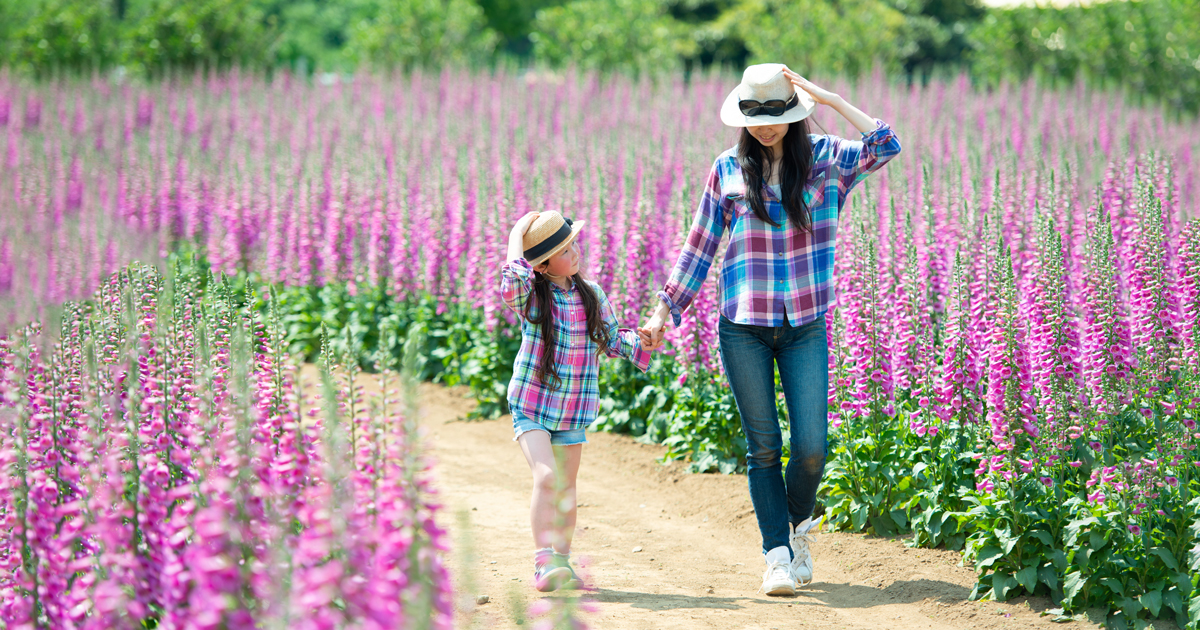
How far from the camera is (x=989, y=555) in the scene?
438 cm

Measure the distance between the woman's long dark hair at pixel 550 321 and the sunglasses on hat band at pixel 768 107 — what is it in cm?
Result: 100

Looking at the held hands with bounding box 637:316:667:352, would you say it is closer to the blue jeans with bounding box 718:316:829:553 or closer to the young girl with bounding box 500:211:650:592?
the young girl with bounding box 500:211:650:592

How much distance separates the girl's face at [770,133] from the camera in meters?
4.20

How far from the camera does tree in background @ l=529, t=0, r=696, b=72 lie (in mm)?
18875

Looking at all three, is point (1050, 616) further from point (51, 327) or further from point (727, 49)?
point (727, 49)

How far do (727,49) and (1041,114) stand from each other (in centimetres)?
1213

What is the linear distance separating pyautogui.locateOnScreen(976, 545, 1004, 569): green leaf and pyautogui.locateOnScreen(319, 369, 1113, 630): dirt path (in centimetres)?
18

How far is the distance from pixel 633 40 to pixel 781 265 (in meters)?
15.8

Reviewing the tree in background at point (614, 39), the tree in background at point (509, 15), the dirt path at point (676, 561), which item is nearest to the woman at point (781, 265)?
the dirt path at point (676, 561)

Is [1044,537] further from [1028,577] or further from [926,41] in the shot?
[926,41]

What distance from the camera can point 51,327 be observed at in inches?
173

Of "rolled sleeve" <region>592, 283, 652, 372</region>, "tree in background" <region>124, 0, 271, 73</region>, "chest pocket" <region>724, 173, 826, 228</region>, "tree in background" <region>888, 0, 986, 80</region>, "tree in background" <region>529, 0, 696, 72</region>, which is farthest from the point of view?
"tree in background" <region>888, 0, 986, 80</region>

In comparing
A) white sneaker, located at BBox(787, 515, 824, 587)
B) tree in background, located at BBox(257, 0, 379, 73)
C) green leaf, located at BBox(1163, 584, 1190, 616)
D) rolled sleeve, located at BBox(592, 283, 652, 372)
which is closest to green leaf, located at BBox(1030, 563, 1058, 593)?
green leaf, located at BBox(1163, 584, 1190, 616)

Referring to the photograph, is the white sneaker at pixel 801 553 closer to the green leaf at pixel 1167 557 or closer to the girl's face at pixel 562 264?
the green leaf at pixel 1167 557
